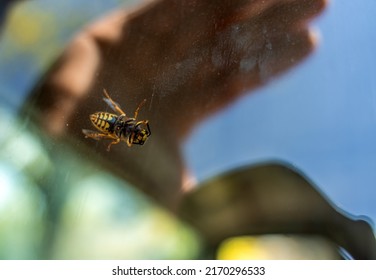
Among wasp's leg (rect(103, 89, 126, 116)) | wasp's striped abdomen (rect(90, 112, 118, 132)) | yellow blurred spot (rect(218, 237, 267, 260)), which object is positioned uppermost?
wasp's leg (rect(103, 89, 126, 116))

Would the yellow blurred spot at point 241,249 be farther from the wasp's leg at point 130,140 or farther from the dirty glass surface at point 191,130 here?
the wasp's leg at point 130,140

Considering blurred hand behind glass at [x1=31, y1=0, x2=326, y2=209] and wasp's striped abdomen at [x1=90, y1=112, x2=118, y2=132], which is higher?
blurred hand behind glass at [x1=31, y1=0, x2=326, y2=209]

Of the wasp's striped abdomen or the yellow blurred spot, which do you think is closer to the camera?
the yellow blurred spot

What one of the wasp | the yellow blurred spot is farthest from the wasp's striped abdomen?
the yellow blurred spot

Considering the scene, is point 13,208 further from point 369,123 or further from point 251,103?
point 369,123

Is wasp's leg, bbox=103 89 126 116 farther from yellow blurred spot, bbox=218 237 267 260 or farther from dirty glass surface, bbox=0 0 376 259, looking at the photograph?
yellow blurred spot, bbox=218 237 267 260

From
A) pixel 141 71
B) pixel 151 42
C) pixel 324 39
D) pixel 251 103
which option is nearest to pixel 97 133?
pixel 141 71
